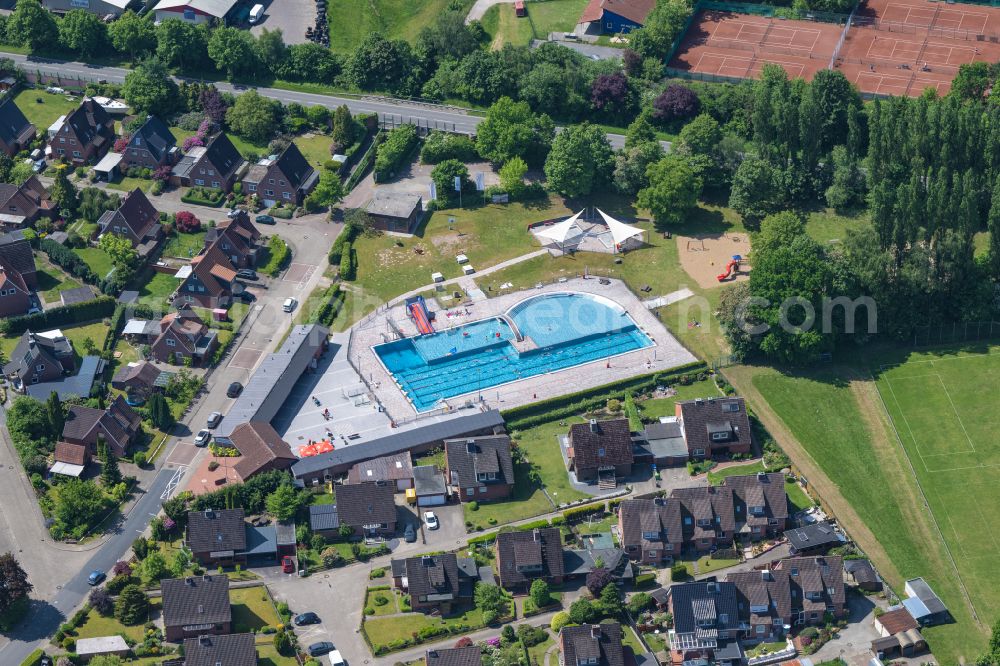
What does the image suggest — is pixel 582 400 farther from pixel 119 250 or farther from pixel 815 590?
pixel 119 250

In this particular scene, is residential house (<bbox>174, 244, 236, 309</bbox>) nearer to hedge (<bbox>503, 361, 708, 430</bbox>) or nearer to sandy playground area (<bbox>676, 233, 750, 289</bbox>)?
hedge (<bbox>503, 361, 708, 430</bbox>)

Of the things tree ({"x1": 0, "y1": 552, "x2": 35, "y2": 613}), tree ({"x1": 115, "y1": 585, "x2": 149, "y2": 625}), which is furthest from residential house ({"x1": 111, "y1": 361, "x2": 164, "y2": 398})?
tree ({"x1": 115, "y1": 585, "x2": 149, "y2": 625})

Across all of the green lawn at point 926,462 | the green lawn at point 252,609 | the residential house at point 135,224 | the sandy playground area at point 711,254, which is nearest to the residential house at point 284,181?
the residential house at point 135,224

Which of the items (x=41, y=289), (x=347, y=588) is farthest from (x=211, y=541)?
(x=41, y=289)

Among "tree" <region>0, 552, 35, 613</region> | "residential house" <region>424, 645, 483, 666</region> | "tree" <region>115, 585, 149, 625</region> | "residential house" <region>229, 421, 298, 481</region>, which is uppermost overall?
"residential house" <region>229, 421, 298, 481</region>

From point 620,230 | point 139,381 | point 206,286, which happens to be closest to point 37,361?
point 139,381

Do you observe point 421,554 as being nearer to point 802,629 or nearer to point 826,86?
point 802,629

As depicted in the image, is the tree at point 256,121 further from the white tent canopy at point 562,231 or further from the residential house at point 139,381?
the residential house at point 139,381
